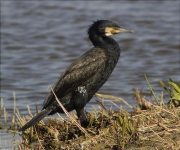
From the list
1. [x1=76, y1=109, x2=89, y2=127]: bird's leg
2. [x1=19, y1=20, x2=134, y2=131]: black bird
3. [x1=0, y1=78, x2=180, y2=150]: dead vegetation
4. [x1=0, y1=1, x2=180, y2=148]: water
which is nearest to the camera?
[x1=0, y1=78, x2=180, y2=150]: dead vegetation

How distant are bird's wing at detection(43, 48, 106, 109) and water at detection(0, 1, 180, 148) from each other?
0.93 m

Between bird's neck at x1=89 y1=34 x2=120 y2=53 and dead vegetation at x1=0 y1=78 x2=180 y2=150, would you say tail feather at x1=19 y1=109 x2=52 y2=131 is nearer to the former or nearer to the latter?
dead vegetation at x1=0 y1=78 x2=180 y2=150

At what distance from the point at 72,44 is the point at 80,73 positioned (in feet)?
23.9

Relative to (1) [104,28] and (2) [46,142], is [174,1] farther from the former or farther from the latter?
(2) [46,142]

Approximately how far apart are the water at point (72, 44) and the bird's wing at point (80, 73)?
0.93 metres

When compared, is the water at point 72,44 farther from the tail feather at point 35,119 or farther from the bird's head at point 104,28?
the bird's head at point 104,28

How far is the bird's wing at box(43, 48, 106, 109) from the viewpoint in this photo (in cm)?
680

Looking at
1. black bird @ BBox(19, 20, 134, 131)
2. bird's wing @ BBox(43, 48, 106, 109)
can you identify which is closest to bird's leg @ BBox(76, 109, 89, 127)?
black bird @ BBox(19, 20, 134, 131)

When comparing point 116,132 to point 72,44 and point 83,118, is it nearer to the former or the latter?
point 83,118

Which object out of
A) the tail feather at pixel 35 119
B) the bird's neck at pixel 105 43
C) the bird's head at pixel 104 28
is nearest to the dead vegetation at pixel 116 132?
the tail feather at pixel 35 119

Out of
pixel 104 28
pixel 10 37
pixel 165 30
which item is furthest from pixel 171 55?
pixel 104 28

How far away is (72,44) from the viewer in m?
14.1

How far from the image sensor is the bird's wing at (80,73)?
22.3ft

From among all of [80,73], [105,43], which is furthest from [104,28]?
[80,73]
